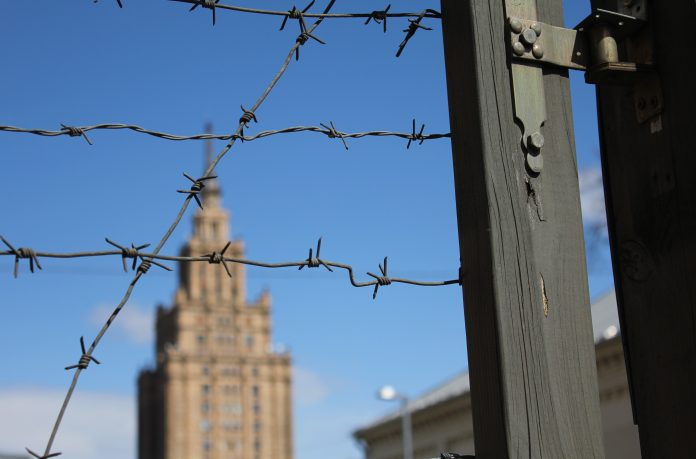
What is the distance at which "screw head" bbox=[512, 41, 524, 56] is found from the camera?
2543 mm

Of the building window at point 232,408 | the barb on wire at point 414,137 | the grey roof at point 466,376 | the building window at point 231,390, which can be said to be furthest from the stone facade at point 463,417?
the building window at point 232,408

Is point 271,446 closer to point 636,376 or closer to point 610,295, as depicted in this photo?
point 610,295

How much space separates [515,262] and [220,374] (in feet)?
433

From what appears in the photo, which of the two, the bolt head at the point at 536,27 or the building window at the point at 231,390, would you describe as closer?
the bolt head at the point at 536,27

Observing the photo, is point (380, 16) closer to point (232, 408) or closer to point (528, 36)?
point (528, 36)

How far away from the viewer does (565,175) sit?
2549mm

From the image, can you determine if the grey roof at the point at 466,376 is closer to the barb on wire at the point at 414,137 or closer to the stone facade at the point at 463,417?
the stone facade at the point at 463,417

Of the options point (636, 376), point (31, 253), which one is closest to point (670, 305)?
point (636, 376)

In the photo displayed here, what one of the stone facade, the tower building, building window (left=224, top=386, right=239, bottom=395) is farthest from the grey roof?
building window (left=224, top=386, right=239, bottom=395)

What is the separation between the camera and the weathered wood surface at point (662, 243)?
247 cm

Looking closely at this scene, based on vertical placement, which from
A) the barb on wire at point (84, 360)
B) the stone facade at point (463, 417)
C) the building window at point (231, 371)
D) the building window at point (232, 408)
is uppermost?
the building window at point (231, 371)

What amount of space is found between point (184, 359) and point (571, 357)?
432ft

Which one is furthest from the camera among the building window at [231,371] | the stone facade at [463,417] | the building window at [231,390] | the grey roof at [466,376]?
the building window at [231,371]

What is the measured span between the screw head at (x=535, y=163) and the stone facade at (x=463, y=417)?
12.2m
